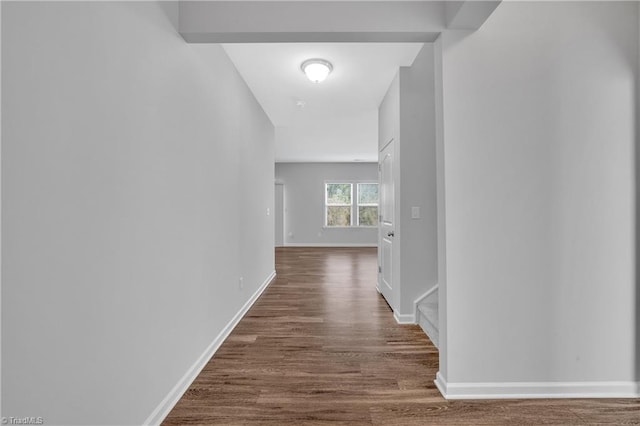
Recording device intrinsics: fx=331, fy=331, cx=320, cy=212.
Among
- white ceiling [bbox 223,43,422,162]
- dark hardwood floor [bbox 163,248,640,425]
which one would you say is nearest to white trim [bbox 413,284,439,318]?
dark hardwood floor [bbox 163,248,640,425]

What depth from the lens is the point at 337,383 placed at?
2086 mm

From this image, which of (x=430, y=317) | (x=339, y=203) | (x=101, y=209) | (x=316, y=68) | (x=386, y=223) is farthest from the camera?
(x=339, y=203)

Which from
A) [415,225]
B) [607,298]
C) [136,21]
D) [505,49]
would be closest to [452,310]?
[607,298]

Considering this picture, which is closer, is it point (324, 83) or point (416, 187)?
point (416, 187)

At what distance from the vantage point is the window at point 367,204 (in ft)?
33.0

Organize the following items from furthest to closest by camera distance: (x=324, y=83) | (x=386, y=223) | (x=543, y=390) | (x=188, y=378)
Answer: (x=386, y=223), (x=324, y=83), (x=188, y=378), (x=543, y=390)

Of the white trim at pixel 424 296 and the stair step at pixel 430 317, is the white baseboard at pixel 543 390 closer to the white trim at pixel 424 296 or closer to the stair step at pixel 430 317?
the stair step at pixel 430 317

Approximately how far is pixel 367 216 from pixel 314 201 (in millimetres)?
1677

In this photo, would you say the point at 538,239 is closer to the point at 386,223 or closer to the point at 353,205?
the point at 386,223

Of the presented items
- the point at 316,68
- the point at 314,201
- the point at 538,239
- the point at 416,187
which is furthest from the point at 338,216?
the point at 538,239

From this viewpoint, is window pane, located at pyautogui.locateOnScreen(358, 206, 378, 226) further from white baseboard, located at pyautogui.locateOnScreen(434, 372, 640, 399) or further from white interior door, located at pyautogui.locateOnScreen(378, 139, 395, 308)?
white baseboard, located at pyautogui.locateOnScreen(434, 372, 640, 399)

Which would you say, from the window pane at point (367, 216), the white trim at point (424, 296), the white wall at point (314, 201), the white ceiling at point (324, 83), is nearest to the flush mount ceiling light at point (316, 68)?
the white ceiling at point (324, 83)

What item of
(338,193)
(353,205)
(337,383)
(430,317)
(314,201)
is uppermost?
(338,193)

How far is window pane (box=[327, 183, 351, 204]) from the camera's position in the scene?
10.0m
